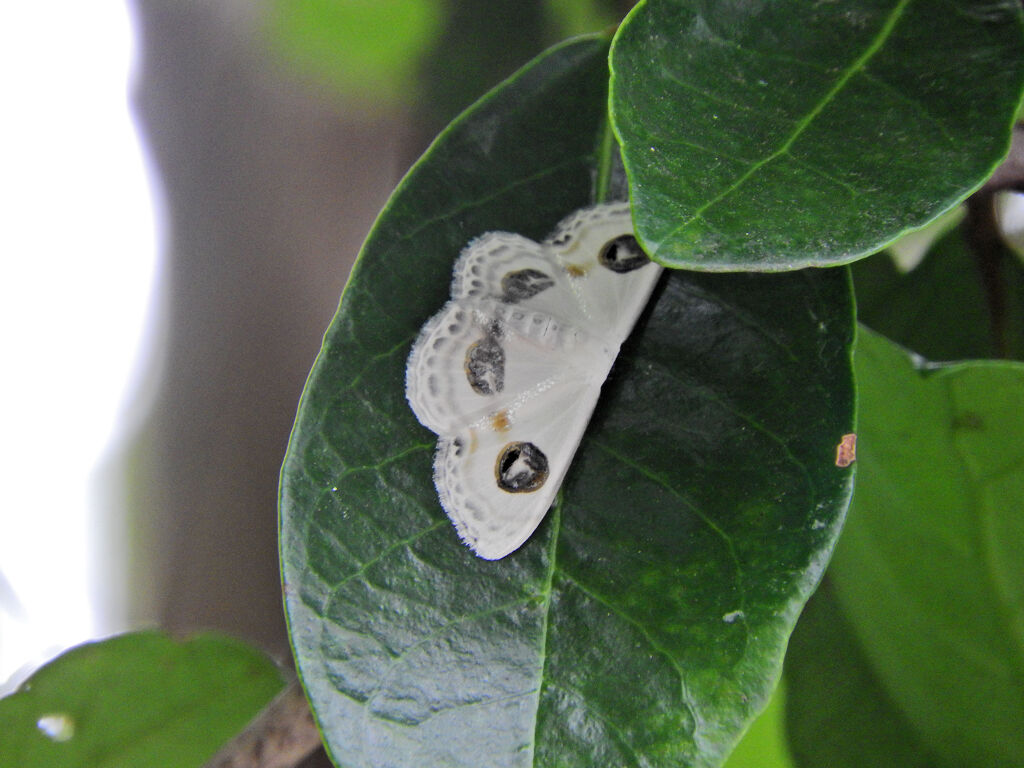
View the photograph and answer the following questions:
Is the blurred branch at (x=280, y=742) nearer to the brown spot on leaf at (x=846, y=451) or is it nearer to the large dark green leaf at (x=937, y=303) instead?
the brown spot on leaf at (x=846, y=451)

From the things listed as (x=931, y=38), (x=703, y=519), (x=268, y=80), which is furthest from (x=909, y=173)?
(x=268, y=80)

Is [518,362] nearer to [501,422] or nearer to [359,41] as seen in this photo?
[501,422]

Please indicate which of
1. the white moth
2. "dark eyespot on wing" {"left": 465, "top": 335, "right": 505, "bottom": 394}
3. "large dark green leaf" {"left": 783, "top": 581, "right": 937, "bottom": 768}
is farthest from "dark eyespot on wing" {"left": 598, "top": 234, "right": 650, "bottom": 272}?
"large dark green leaf" {"left": 783, "top": 581, "right": 937, "bottom": 768}

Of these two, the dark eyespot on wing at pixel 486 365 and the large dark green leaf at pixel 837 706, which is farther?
the large dark green leaf at pixel 837 706

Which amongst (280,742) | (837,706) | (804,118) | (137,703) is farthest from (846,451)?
(137,703)

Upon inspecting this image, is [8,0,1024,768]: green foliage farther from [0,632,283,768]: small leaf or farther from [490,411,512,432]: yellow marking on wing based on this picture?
[0,632,283,768]: small leaf

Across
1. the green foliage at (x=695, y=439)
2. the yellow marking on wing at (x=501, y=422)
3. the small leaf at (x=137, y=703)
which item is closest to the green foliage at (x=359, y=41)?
the green foliage at (x=695, y=439)

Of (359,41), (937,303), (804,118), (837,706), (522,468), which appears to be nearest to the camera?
(804,118)

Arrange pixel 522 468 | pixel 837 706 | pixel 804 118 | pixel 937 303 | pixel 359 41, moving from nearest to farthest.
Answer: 1. pixel 804 118
2. pixel 522 468
3. pixel 837 706
4. pixel 937 303
5. pixel 359 41
